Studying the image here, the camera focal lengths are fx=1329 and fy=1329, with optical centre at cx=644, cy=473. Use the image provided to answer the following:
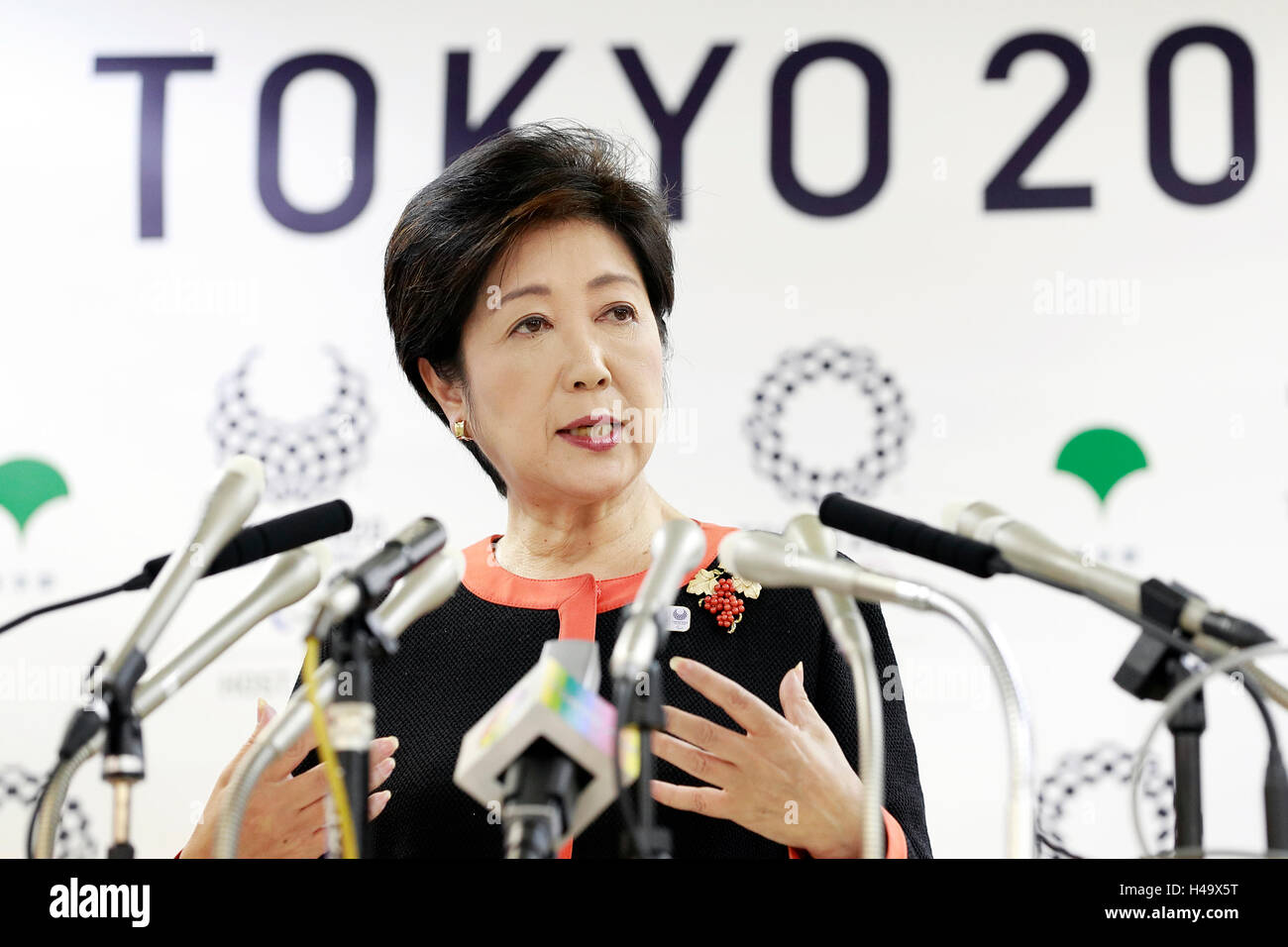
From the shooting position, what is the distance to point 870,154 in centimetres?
273

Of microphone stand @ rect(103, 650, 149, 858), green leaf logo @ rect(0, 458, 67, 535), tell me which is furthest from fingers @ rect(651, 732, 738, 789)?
green leaf logo @ rect(0, 458, 67, 535)

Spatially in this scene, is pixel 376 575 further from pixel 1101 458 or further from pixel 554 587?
pixel 1101 458

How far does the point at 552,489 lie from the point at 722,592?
0.93 ft

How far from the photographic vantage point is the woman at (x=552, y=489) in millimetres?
1682

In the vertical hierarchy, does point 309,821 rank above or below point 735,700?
below

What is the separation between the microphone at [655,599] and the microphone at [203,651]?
0.31m

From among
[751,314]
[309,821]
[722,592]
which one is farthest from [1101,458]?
[309,821]

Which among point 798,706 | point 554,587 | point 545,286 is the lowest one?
point 798,706

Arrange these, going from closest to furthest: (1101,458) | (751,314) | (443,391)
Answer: (443,391), (1101,458), (751,314)

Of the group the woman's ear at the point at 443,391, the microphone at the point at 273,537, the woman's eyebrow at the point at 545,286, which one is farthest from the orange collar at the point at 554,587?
the microphone at the point at 273,537

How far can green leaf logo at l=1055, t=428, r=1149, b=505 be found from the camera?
2.54 meters

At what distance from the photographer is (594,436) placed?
180 cm

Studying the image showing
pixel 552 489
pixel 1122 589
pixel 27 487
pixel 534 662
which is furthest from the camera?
pixel 27 487
